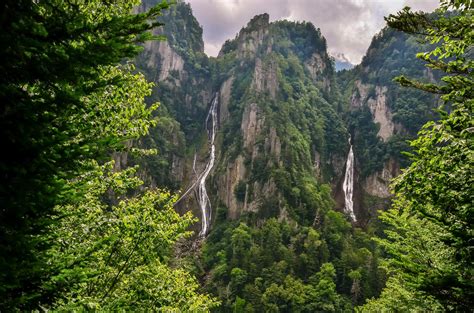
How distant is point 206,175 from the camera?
15012 centimetres

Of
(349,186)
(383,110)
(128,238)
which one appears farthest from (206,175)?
(128,238)

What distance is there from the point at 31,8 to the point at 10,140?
200cm

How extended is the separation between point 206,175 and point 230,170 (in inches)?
608

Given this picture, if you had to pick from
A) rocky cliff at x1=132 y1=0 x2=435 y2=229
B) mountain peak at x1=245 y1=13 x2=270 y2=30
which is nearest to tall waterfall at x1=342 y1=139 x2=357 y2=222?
rocky cliff at x1=132 y1=0 x2=435 y2=229

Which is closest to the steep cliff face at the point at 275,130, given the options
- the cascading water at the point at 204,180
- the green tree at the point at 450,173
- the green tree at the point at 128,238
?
the cascading water at the point at 204,180

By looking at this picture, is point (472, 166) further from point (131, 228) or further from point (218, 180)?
point (218, 180)

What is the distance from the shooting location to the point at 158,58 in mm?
186500

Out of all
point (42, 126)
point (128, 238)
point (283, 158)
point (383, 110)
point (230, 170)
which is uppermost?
point (383, 110)

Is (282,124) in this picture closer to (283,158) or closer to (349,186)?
(283,158)

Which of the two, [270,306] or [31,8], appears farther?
[270,306]

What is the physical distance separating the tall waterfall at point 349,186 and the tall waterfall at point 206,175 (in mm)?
52498

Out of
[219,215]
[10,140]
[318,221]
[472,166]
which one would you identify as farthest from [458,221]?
[219,215]

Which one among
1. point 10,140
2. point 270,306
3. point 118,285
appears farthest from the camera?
point 270,306

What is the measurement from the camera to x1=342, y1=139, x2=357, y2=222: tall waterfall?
12756 cm
